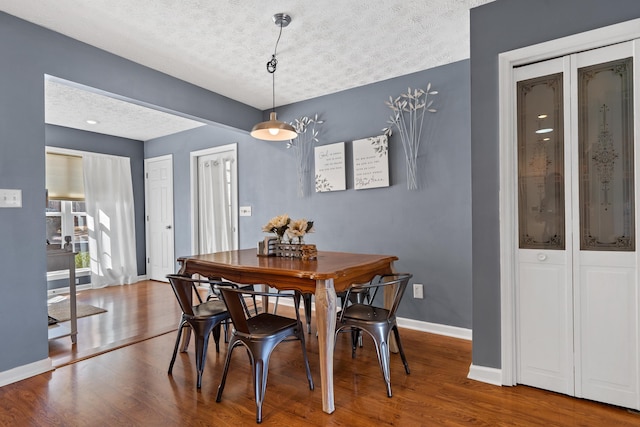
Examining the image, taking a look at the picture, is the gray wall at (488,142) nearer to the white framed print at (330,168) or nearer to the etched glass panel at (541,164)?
the etched glass panel at (541,164)

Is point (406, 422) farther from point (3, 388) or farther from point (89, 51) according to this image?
point (89, 51)

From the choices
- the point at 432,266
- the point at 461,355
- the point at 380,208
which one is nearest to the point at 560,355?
the point at 461,355

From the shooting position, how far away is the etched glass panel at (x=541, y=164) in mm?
2107

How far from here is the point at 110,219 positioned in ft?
18.3

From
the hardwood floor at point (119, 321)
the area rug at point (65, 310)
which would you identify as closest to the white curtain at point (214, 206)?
the hardwood floor at point (119, 321)

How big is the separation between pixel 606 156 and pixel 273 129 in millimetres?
2119

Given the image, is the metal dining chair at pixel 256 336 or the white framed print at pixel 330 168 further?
the white framed print at pixel 330 168

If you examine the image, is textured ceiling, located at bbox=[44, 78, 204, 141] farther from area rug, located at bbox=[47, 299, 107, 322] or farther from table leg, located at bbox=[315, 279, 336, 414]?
table leg, located at bbox=[315, 279, 336, 414]

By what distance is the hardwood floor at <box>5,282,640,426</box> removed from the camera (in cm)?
188

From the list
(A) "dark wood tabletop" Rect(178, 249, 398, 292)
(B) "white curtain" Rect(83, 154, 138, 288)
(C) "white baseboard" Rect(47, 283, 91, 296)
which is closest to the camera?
(A) "dark wood tabletop" Rect(178, 249, 398, 292)

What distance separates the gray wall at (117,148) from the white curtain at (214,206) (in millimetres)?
1432

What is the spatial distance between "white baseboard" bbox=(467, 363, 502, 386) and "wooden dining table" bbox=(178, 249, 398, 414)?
2.77 feet

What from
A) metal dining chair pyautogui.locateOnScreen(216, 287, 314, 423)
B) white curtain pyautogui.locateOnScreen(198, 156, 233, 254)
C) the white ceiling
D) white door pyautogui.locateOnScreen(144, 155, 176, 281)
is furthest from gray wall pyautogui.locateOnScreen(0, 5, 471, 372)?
metal dining chair pyautogui.locateOnScreen(216, 287, 314, 423)

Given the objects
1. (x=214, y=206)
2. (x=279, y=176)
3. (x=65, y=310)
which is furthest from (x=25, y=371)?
(x=214, y=206)
